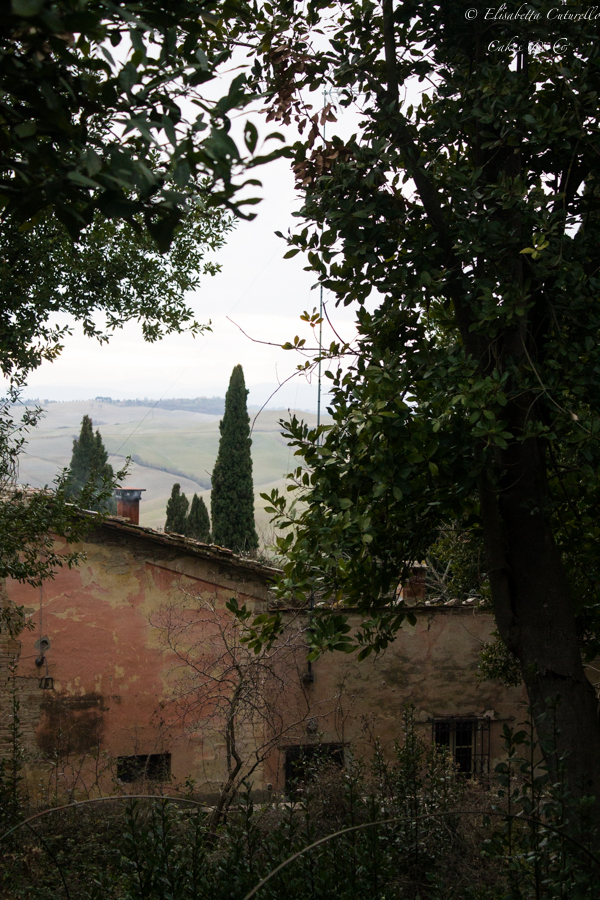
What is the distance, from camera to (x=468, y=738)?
36.0ft

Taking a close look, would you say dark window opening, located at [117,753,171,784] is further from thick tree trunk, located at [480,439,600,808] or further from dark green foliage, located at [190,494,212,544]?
dark green foliage, located at [190,494,212,544]

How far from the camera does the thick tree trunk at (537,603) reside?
409 cm

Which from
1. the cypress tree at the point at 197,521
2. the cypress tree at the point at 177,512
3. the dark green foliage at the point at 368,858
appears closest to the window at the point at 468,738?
the dark green foliage at the point at 368,858

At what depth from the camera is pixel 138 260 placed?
6.74 m

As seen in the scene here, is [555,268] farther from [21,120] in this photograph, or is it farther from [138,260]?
[138,260]

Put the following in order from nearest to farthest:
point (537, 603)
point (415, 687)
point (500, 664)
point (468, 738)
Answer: point (537, 603) → point (500, 664) → point (415, 687) → point (468, 738)

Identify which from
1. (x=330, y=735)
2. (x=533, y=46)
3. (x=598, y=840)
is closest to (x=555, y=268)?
(x=533, y=46)

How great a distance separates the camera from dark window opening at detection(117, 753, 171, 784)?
31.8 ft

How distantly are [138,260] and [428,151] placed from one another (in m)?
2.96

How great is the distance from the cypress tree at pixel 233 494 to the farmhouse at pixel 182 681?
11.7 meters

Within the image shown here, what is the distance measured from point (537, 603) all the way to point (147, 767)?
730 centimetres

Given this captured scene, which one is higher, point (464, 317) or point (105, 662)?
point (464, 317)

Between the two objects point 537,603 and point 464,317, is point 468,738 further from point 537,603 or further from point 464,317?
point 464,317

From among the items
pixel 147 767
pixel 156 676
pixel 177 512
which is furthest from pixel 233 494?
pixel 147 767
